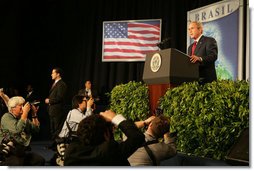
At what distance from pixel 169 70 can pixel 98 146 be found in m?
1.49

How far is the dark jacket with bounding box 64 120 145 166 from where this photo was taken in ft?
6.12

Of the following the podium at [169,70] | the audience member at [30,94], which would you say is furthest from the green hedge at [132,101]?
the audience member at [30,94]

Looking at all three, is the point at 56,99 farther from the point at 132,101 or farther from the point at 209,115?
the point at 209,115

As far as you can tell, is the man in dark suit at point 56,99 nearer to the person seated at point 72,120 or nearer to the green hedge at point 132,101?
the green hedge at point 132,101

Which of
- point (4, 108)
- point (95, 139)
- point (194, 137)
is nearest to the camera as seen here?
point (95, 139)

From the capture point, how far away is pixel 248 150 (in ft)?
7.76

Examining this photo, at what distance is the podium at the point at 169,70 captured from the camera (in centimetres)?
326

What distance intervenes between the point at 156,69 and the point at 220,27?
230 cm

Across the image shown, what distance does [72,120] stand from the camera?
12.0 ft

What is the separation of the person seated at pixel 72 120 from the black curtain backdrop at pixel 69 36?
903mm

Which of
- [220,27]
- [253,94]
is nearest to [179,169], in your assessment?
[253,94]

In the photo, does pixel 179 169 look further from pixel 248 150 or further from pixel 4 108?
pixel 4 108

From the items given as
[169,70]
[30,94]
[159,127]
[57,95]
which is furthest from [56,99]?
[159,127]

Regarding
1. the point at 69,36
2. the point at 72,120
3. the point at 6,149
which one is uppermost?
the point at 69,36
